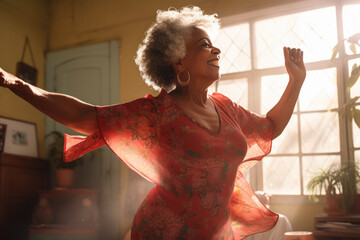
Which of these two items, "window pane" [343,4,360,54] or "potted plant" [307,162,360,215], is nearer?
"potted plant" [307,162,360,215]

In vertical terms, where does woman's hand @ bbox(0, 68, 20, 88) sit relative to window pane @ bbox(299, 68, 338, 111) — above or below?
below

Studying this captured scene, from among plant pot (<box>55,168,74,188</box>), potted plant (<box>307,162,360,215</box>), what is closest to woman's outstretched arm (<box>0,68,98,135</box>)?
potted plant (<box>307,162,360,215</box>)

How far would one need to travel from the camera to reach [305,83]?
3.81 meters

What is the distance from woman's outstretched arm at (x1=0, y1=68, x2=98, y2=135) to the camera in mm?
1137

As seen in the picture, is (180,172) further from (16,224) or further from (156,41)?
(16,224)

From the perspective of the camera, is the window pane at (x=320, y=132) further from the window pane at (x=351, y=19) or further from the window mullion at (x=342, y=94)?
the window pane at (x=351, y=19)

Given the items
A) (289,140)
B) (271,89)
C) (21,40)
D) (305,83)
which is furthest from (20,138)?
(305,83)

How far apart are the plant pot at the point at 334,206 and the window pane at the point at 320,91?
2.92 feet

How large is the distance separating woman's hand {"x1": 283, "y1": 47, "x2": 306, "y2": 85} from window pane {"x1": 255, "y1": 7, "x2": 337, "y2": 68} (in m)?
2.33

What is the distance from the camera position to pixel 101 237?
4453mm

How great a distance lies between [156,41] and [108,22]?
145 inches

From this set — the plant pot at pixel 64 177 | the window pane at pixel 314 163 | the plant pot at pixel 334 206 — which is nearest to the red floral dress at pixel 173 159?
the plant pot at pixel 334 206

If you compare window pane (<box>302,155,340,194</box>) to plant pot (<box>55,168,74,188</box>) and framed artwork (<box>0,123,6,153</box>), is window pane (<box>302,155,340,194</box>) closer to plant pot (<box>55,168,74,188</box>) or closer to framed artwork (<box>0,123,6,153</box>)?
A: plant pot (<box>55,168,74,188</box>)

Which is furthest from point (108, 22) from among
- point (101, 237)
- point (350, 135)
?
point (350, 135)
